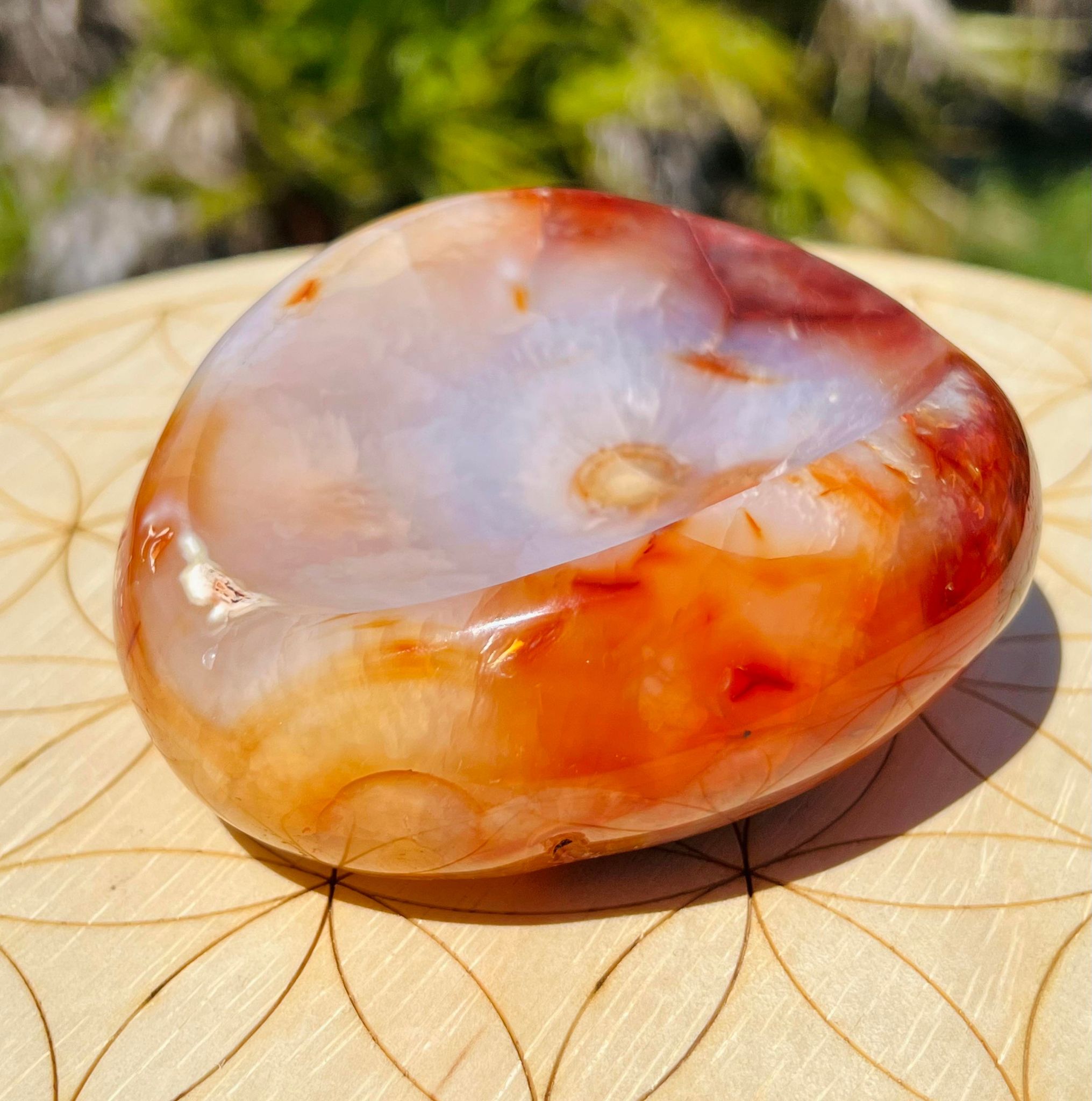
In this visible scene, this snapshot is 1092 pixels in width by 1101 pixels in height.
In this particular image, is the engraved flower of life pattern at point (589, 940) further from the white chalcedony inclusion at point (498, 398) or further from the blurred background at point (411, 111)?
the blurred background at point (411, 111)

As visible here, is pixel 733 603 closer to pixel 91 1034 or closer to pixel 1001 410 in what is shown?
pixel 1001 410

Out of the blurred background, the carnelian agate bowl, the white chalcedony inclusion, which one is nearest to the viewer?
the carnelian agate bowl

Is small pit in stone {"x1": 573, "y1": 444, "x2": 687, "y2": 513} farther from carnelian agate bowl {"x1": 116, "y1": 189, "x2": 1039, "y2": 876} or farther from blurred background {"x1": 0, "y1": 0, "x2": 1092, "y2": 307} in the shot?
blurred background {"x1": 0, "y1": 0, "x2": 1092, "y2": 307}

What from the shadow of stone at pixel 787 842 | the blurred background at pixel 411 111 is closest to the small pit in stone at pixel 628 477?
the shadow of stone at pixel 787 842

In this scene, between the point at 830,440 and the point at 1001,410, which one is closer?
the point at 1001,410

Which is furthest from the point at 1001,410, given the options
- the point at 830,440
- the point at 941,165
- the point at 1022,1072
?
the point at 941,165

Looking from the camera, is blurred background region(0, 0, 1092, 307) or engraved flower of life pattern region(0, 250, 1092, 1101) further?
blurred background region(0, 0, 1092, 307)

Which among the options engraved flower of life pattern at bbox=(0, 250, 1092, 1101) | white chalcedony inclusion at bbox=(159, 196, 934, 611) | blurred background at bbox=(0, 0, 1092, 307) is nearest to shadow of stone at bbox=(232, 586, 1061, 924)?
engraved flower of life pattern at bbox=(0, 250, 1092, 1101)
